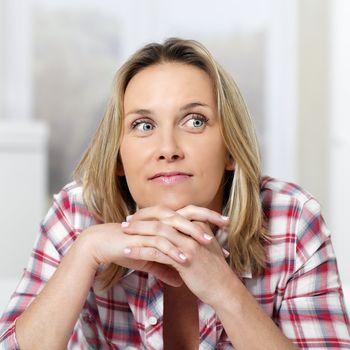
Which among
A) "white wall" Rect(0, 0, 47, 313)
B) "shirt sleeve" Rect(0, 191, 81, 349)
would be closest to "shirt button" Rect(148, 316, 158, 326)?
"shirt sleeve" Rect(0, 191, 81, 349)

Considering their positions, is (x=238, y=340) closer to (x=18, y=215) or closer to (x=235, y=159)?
(x=235, y=159)

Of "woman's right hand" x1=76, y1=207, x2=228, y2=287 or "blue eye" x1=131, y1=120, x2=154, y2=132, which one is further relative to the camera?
"blue eye" x1=131, y1=120, x2=154, y2=132

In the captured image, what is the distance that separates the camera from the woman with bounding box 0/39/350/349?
1411 millimetres

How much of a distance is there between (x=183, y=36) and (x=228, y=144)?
11.4ft

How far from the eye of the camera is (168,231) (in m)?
1.40

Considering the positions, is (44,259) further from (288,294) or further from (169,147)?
(288,294)

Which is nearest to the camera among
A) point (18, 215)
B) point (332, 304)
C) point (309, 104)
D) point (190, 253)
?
point (190, 253)

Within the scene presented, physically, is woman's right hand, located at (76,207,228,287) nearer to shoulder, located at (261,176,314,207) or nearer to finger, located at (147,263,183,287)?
finger, located at (147,263,183,287)

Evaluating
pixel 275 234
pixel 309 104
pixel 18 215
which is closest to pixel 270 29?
pixel 309 104

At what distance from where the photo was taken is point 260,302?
1555 mm

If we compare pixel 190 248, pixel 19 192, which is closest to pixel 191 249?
pixel 190 248

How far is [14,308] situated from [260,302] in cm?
49

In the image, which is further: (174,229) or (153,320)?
(153,320)

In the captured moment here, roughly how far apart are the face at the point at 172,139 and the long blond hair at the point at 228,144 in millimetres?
18
